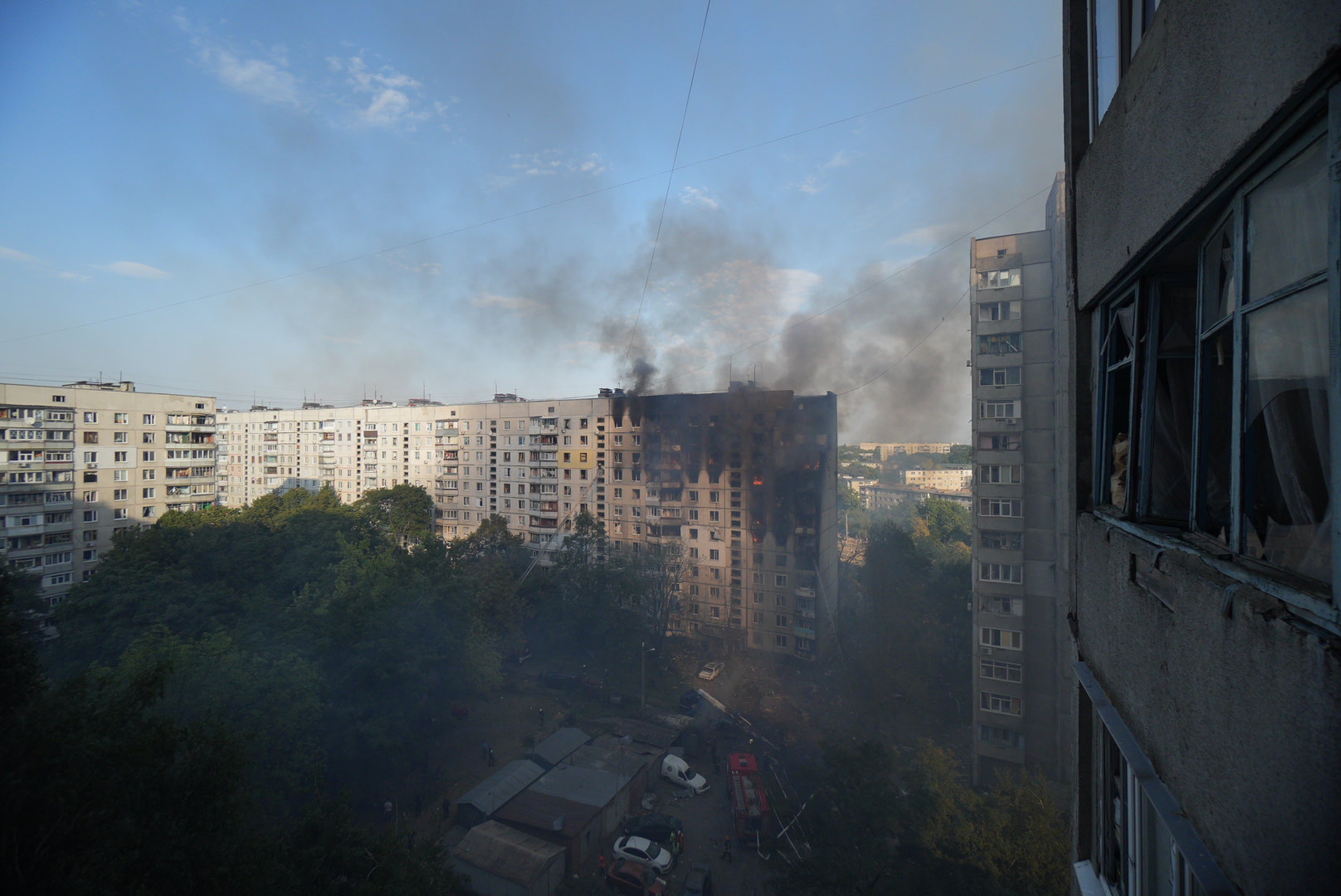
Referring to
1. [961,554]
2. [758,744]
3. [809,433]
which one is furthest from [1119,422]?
[961,554]

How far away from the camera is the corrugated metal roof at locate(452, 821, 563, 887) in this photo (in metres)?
12.9

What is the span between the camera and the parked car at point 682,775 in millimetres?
18469

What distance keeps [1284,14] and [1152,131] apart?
1.06 meters

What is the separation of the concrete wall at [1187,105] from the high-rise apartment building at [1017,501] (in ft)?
51.9

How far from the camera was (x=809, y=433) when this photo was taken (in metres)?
28.9

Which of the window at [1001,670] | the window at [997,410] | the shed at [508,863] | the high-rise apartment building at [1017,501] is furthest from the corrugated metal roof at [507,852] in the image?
the window at [997,410]

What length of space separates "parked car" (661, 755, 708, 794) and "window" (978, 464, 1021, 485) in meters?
13.5

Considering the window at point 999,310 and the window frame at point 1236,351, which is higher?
the window at point 999,310

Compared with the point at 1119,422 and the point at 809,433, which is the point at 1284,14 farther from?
the point at 809,433

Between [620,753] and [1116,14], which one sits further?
[620,753]

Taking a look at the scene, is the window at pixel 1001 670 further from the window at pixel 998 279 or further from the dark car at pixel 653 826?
the window at pixel 998 279

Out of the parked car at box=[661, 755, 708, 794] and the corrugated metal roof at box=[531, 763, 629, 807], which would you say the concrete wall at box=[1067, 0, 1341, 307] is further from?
the parked car at box=[661, 755, 708, 794]

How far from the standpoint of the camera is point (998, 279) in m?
17.2

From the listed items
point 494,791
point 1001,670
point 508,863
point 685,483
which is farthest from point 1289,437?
point 685,483
